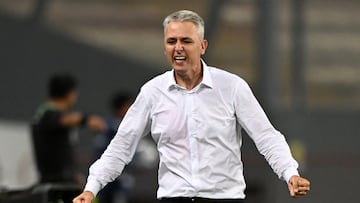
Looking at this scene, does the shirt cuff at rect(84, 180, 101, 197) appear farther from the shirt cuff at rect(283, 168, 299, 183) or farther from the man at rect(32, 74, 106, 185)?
the man at rect(32, 74, 106, 185)

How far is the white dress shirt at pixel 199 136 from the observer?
23.6 feet

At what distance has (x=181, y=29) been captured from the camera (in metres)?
7.17

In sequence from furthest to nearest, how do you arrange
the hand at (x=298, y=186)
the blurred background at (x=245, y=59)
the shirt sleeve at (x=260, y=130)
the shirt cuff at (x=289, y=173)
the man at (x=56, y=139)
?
the blurred background at (x=245, y=59)
the man at (x=56, y=139)
the shirt sleeve at (x=260, y=130)
the shirt cuff at (x=289, y=173)
the hand at (x=298, y=186)

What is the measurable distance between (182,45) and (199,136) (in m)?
0.52

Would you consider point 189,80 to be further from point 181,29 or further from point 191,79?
point 181,29

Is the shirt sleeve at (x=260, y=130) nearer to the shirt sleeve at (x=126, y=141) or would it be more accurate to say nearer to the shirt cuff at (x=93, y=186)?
the shirt sleeve at (x=126, y=141)

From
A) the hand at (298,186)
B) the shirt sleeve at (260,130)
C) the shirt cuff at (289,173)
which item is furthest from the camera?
the shirt sleeve at (260,130)

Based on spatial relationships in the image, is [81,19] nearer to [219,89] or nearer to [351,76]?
[351,76]

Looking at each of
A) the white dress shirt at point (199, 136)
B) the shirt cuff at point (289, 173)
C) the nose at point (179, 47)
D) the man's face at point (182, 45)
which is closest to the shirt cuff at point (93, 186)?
the white dress shirt at point (199, 136)

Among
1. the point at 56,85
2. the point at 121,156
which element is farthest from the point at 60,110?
the point at 121,156

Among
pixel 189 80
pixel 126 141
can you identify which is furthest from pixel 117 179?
pixel 189 80

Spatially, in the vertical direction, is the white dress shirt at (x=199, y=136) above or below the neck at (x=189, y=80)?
below

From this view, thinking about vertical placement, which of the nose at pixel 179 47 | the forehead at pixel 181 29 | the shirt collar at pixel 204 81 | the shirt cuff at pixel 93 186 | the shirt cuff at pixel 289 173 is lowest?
the shirt cuff at pixel 93 186

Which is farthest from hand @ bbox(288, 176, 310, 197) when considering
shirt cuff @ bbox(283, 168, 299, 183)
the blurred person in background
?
the blurred person in background
